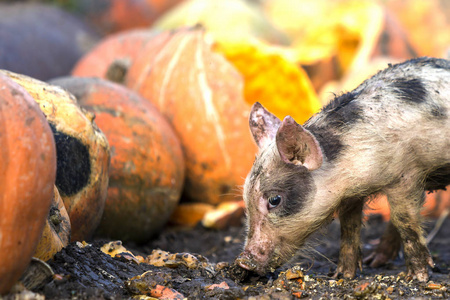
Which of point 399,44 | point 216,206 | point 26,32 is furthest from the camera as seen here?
point 399,44

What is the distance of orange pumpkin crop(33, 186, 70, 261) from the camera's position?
3.32m

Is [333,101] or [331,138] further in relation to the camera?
[333,101]

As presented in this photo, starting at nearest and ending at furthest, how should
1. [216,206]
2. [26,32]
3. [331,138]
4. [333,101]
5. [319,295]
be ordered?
[319,295]
[331,138]
[333,101]
[216,206]
[26,32]

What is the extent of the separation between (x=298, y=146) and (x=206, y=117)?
9.12 ft

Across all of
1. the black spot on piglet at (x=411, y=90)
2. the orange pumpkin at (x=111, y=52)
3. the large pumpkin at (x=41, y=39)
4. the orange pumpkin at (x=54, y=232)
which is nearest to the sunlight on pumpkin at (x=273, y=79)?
the orange pumpkin at (x=111, y=52)

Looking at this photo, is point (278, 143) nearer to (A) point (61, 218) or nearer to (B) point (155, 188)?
(A) point (61, 218)

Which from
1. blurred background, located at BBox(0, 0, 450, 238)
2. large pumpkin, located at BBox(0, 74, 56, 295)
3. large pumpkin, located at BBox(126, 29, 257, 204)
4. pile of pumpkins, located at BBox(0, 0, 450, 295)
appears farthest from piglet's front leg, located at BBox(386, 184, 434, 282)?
large pumpkin, located at BBox(126, 29, 257, 204)

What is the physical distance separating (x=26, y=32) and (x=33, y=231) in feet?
20.2

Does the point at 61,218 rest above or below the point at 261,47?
below

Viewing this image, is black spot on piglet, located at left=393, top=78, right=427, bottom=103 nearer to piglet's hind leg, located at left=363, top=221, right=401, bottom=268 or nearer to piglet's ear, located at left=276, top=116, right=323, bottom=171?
piglet's ear, located at left=276, top=116, right=323, bottom=171

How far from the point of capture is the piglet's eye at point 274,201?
3.95 metres

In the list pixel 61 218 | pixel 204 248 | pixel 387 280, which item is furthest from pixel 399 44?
pixel 61 218

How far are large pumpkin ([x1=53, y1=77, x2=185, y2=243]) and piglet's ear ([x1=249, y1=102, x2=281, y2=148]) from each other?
142 cm

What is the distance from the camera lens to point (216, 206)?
6.73 metres
